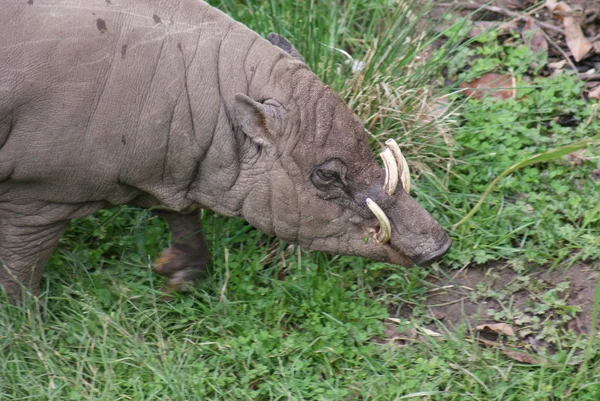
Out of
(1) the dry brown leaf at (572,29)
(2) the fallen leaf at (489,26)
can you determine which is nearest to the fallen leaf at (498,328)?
(1) the dry brown leaf at (572,29)

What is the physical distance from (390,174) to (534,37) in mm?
2501

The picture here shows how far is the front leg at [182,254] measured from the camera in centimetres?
496

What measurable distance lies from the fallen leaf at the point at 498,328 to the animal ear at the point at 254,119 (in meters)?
1.44

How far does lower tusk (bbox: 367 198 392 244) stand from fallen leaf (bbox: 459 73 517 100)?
1.84 m

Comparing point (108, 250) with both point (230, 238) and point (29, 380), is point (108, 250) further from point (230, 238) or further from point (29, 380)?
point (29, 380)

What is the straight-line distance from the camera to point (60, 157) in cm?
428

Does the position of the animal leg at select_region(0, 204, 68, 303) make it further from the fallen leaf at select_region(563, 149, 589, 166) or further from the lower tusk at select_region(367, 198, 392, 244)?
the fallen leaf at select_region(563, 149, 589, 166)

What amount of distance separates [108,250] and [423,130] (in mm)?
1942

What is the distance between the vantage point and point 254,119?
4.32 metres

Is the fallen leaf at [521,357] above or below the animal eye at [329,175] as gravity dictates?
below

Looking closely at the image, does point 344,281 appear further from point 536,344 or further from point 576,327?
point 576,327

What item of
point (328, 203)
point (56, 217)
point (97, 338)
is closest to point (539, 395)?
point (328, 203)

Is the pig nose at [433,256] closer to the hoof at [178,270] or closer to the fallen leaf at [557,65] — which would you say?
the hoof at [178,270]

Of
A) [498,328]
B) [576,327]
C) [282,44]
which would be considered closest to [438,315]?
[498,328]
